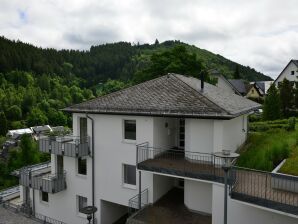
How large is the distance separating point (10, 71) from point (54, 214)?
122 metres

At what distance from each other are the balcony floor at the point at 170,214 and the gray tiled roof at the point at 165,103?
203 inches

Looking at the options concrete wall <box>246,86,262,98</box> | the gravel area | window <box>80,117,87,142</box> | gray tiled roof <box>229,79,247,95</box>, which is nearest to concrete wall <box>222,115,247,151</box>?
window <box>80,117,87,142</box>

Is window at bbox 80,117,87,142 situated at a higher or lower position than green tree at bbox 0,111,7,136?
higher

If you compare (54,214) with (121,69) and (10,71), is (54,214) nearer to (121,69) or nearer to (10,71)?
(10,71)

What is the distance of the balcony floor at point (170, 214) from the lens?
13891 mm

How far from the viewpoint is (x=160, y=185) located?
54.2 ft

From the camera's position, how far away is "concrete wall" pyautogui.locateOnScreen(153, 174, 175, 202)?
16.1m

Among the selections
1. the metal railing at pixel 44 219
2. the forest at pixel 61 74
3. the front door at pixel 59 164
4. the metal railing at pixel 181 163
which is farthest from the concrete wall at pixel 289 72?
the metal railing at pixel 44 219

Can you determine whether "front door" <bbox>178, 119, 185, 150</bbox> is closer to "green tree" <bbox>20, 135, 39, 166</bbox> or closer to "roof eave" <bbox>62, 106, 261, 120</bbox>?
"roof eave" <bbox>62, 106, 261, 120</bbox>

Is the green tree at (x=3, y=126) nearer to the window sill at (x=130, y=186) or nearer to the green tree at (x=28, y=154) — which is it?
the green tree at (x=28, y=154)

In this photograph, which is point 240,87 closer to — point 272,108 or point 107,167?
point 272,108

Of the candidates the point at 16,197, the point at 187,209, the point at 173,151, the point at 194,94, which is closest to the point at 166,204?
the point at 187,209

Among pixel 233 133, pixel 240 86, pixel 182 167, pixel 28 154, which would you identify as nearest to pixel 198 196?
pixel 182 167

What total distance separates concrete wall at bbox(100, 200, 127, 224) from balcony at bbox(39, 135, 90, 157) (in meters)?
3.62
